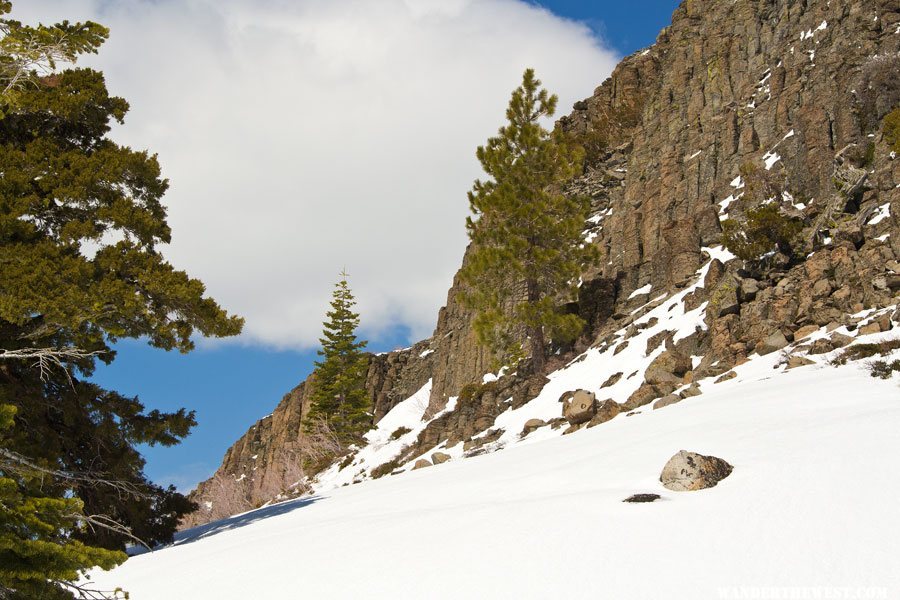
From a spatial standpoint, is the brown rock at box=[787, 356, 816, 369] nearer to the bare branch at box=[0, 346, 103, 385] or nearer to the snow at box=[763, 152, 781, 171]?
the bare branch at box=[0, 346, 103, 385]

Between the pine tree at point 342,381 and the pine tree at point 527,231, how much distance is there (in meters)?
23.1

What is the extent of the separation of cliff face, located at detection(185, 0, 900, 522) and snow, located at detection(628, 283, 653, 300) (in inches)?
4.0

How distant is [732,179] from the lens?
31.3 metres

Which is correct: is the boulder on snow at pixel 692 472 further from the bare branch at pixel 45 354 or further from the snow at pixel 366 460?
the snow at pixel 366 460

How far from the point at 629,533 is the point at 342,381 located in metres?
46.1

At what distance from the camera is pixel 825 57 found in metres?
29.4

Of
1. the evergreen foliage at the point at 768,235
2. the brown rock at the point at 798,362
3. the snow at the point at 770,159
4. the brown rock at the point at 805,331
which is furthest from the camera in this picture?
the snow at the point at 770,159

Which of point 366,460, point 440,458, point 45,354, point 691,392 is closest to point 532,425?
point 440,458

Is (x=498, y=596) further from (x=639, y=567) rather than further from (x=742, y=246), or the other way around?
(x=742, y=246)

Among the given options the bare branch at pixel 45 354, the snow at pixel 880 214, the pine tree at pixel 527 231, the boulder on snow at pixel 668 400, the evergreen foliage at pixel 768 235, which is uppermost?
the pine tree at pixel 527 231

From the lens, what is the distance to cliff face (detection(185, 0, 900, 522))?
682 inches

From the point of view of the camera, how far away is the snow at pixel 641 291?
28834 mm

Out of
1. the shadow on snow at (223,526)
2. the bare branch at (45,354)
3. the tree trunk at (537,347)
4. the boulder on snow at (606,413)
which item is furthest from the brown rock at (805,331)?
the bare branch at (45,354)

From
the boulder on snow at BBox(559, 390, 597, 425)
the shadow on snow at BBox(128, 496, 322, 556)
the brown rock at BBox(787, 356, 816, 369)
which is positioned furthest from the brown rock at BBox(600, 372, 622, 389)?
the shadow on snow at BBox(128, 496, 322, 556)
